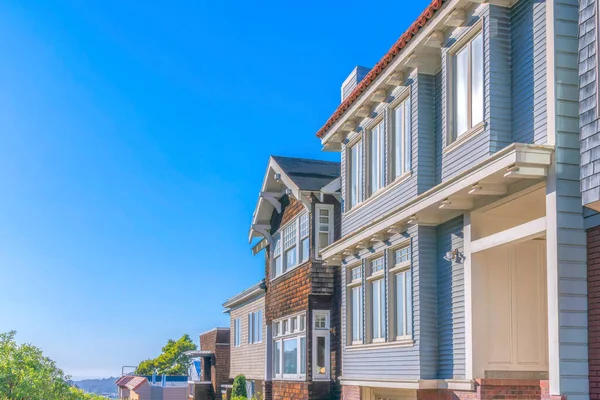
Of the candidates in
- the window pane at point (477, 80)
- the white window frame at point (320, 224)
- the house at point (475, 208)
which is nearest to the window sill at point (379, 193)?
the house at point (475, 208)

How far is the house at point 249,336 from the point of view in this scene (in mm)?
32344

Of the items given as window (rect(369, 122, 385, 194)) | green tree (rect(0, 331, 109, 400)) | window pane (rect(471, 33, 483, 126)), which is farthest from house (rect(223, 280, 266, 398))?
window pane (rect(471, 33, 483, 126))

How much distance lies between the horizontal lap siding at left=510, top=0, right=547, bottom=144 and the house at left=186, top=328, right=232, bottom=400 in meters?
30.2

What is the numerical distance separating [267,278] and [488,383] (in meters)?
16.5

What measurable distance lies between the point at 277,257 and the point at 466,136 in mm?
15377

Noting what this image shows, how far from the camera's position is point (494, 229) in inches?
547

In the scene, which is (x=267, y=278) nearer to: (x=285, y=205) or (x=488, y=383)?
(x=285, y=205)

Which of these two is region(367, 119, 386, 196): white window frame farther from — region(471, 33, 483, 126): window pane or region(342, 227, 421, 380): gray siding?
region(471, 33, 483, 126): window pane

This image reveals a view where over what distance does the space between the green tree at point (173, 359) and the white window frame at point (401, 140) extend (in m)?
79.3

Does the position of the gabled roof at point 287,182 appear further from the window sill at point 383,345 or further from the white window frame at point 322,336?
the window sill at point 383,345

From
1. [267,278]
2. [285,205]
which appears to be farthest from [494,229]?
[267,278]

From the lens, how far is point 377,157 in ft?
58.3

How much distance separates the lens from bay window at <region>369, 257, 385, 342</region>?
674 inches

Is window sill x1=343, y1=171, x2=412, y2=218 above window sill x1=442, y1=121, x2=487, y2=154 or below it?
below
